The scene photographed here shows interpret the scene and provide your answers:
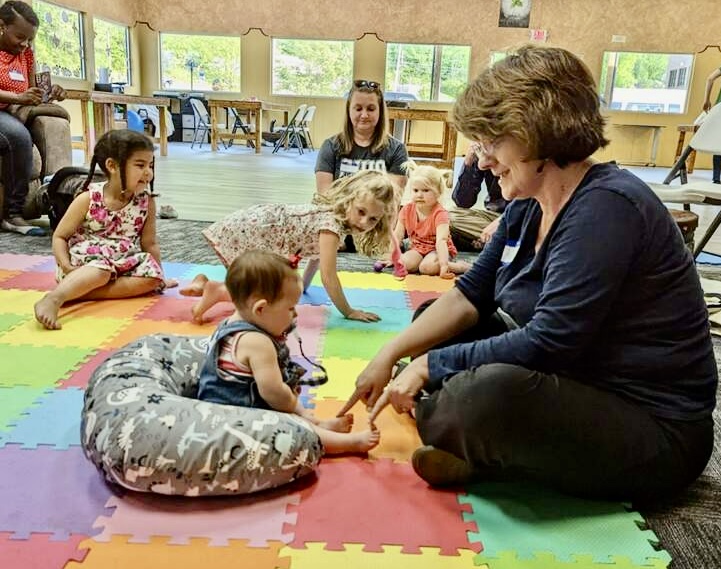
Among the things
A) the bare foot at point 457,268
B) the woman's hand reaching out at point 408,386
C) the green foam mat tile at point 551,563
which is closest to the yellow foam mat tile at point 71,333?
the woman's hand reaching out at point 408,386

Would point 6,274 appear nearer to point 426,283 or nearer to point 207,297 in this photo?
point 207,297

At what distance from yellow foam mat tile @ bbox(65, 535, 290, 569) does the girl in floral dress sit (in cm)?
147

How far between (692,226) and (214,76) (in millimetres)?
10873

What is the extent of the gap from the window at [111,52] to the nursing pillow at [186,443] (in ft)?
35.6

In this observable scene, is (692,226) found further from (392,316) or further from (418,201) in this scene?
(392,316)

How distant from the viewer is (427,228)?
10.6 feet

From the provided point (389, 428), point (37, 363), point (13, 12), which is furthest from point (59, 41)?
point (389, 428)

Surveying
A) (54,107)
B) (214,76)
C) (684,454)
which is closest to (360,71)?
(214,76)

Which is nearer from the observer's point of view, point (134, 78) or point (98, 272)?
point (98, 272)

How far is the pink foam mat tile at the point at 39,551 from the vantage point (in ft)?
3.23

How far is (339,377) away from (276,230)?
2.56ft

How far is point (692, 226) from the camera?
2.93 metres

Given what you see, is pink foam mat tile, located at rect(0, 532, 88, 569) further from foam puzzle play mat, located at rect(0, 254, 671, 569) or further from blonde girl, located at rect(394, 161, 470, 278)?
blonde girl, located at rect(394, 161, 470, 278)

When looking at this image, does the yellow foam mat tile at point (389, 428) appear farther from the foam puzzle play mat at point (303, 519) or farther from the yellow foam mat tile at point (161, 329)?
the yellow foam mat tile at point (161, 329)
